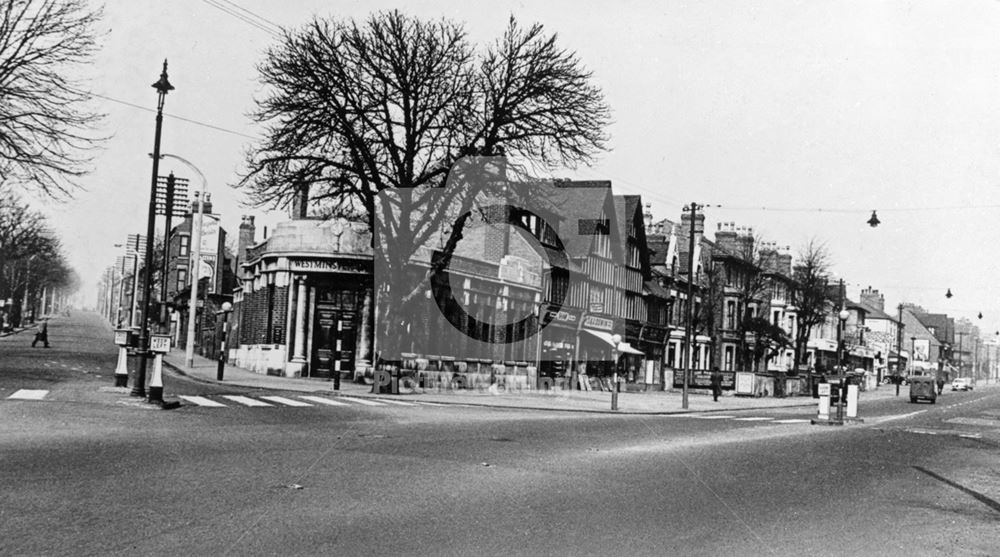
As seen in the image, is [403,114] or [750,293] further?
[750,293]

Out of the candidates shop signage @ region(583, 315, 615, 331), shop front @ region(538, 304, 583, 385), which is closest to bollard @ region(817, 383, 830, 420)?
shop front @ region(538, 304, 583, 385)

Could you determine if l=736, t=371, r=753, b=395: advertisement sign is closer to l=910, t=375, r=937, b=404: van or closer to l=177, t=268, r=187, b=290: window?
l=910, t=375, r=937, b=404: van

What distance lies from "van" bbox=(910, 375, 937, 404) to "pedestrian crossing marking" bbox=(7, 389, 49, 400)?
50.0 m

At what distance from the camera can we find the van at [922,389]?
186 feet

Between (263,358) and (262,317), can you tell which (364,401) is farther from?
(262,317)

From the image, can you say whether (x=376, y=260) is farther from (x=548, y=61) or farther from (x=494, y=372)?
(x=494, y=372)

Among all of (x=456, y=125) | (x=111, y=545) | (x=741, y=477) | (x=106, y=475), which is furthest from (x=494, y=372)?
(x=111, y=545)

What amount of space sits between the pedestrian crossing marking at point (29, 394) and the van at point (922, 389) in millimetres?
49996

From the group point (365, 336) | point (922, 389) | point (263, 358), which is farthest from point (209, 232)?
point (922, 389)

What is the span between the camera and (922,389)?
5700cm

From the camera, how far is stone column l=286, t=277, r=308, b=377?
4194 centimetres

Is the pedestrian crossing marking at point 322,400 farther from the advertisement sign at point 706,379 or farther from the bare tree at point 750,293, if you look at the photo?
the bare tree at point 750,293

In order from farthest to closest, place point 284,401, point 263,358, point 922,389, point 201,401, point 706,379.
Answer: point 922,389
point 706,379
point 263,358
point 284,401
point 201,401

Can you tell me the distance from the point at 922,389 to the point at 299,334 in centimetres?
3811
